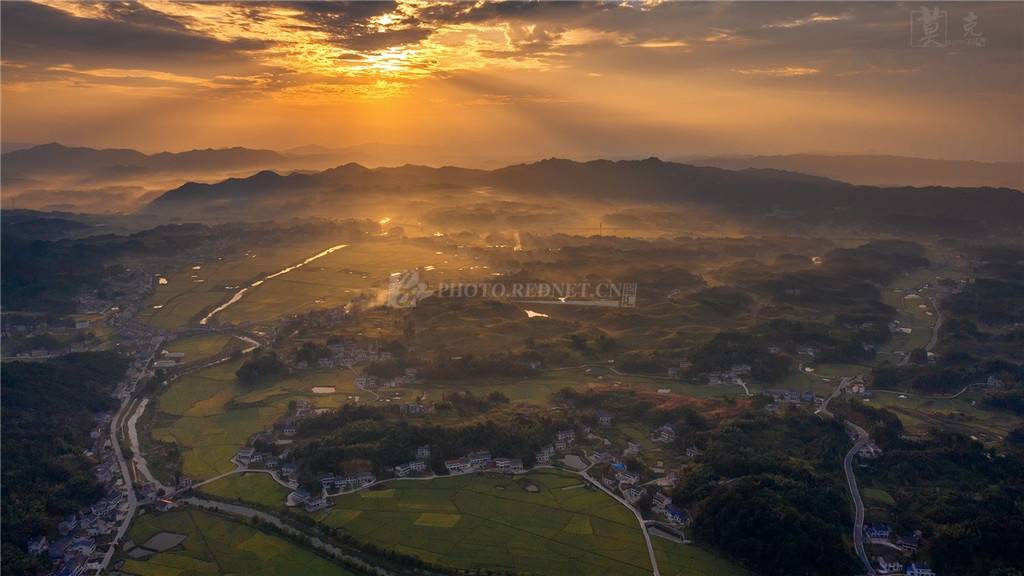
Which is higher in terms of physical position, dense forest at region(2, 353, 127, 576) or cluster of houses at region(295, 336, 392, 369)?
dense forest at region(2, 353, 127, 576)

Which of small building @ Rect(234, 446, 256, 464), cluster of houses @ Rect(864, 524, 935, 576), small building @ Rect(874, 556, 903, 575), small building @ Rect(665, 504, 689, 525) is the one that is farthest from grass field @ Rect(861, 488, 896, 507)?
small building @ Rect(234, 446, 256, 464)

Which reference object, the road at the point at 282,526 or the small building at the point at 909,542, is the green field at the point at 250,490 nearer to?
the road at the point at 282,526

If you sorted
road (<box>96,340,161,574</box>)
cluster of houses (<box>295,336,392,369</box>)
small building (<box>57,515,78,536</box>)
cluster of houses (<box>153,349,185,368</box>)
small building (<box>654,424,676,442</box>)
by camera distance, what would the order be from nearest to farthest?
road (<box>96,340,161,574</box>), small building (<box>57,515,78,536</box>), small building (<box>654,424,676,442</box>), cluster of houses (<box>295,336,392,369</box>), cluster of houses (<box>153,349,185,368</box>)

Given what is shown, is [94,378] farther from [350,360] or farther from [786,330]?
[786,330]

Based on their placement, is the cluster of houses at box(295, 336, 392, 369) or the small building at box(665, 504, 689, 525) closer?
the small building at box(665, 504, 689, 525)

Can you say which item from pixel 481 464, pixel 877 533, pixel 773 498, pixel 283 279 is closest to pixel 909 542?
pixel 877 533

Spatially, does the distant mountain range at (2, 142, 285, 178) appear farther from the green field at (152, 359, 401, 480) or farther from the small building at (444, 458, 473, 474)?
the small building at (444, 458, 473, 474)

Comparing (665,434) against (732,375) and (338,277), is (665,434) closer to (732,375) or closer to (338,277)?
(732,375)

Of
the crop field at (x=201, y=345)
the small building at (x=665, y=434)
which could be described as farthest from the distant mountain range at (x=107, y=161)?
the small building at (x=665, y=434)

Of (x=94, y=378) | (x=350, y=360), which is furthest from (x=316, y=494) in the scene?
(x=94, y=378)
